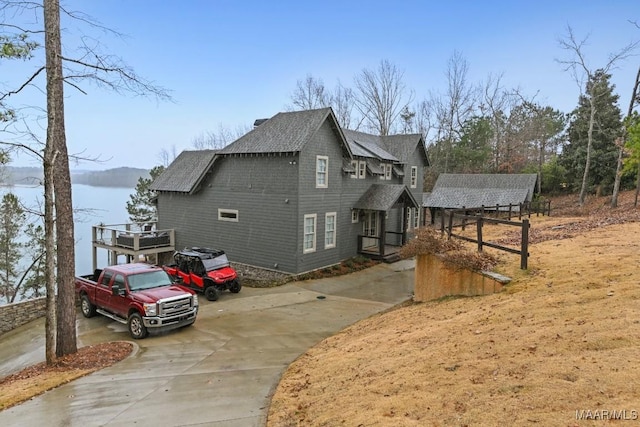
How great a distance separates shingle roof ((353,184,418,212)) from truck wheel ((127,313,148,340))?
13807 mm

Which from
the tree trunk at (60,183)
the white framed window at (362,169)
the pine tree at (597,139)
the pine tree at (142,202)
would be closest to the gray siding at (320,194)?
the white framed window at (362,169)

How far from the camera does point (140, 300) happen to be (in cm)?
1125

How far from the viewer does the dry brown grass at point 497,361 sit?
164 inches

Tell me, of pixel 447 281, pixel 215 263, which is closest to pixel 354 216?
pixel 215 263

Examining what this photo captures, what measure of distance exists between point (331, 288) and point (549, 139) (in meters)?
54.0

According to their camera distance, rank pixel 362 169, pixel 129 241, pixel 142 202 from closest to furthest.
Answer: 1. pixel 129 241
2. pixel 362 169
3. pixel 142 202

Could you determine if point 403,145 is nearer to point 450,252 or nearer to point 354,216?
point 354,216

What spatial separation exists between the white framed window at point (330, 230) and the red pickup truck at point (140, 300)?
9.28 m

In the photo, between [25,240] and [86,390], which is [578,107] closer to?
[86,390]

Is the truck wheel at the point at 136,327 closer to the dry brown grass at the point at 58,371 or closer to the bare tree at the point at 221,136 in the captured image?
the dry brown grass at the point at 58,371

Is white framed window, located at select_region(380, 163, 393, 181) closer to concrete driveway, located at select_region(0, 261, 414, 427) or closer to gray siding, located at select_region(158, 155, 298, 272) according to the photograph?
gray siding, located at select_region(158, 155, 298, 272)

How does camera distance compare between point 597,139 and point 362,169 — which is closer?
point 362,169

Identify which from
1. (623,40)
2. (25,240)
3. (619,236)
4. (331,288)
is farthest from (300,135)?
(623,40)

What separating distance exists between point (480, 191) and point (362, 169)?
60.8 feet
